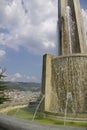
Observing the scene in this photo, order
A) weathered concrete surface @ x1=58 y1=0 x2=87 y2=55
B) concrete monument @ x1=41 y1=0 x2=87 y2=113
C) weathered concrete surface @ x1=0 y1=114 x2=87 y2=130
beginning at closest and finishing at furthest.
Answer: weathered concrete surface @ x1=0 y1=114 x2=87 y2=130, concrete monument @ x1=41 y1=0 x2=87 y2=113, weathered concrete surface @ x1=58 y1=0 x2=87 y2=55

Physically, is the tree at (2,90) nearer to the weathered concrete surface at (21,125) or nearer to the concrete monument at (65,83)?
the concrete monument at (65,83)

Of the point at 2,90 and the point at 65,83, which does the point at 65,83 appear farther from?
the point at 2,90

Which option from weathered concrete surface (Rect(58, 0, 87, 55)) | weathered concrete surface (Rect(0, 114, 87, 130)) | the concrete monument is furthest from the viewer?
weathered concrete surface (Rect(58, 0, 87, 55))

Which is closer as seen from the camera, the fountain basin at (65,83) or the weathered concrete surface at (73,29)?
the fountain basin at (65,83)

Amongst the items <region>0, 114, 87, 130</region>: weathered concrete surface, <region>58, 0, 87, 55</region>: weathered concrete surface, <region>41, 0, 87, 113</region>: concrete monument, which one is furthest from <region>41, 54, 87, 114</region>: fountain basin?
<region>0, 114, 87, 130</region>: weathered concrete surface

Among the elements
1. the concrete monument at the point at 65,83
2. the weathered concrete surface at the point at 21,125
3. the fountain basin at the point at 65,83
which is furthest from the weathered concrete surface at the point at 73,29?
the weathered concrete surface at the point at 21,125

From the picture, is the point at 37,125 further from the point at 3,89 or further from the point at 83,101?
the point at 3,89

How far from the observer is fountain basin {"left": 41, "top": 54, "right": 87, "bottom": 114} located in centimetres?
1294

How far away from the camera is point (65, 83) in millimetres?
13234

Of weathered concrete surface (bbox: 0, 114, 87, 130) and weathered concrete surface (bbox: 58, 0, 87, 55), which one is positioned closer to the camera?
weathered concrete surface (bbox: 0, 114, 87, 130)

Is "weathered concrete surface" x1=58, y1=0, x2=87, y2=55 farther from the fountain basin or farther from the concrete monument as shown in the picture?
the fountain basin

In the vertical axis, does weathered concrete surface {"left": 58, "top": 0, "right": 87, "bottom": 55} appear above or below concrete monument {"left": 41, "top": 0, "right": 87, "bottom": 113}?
above

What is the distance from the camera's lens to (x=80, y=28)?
17.8m

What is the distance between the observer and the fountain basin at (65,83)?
1294 cm
